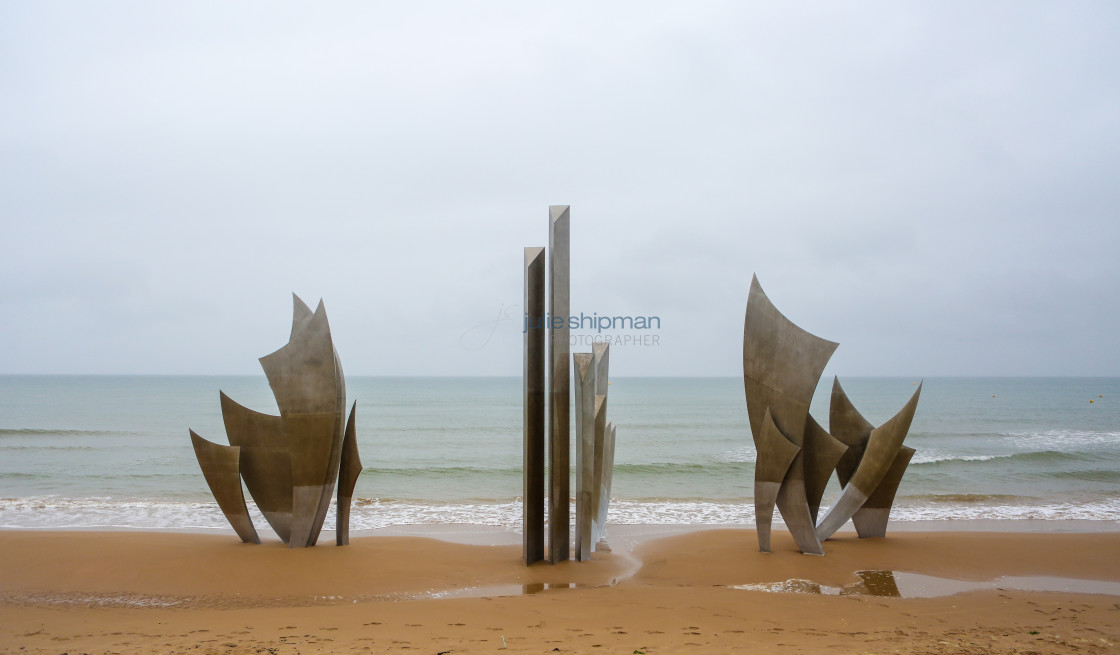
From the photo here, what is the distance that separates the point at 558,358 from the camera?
242 inches

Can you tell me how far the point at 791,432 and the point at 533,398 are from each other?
8.61ft

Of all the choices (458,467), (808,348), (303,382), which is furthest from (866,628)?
(458,467)

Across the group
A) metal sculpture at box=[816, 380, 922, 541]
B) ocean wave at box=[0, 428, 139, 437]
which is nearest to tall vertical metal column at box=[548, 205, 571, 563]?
metal sculpture at box=[816, 380, 922, 541]

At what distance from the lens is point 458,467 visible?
16.3 metres

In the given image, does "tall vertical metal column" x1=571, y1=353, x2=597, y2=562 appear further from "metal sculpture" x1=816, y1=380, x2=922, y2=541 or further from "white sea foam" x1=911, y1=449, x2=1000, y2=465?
"white sea foam" x1=911, y1=449, x2=1000, y2=465

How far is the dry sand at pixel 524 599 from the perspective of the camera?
428 cm

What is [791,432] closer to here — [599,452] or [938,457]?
[599,452]

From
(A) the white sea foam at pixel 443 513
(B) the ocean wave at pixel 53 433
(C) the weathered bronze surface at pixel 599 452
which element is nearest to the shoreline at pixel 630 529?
(A) the white sea foam at pixel 443 513

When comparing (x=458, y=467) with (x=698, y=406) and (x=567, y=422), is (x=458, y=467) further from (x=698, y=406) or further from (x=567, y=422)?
(x=698, y=406)

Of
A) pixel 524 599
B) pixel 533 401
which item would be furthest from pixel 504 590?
pixel 533 401

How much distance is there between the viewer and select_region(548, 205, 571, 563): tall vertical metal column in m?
6.10

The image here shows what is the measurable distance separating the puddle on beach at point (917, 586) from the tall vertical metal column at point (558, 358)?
69.5 inches

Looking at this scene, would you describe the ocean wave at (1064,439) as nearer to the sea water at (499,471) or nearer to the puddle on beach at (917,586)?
the sea water at (499,471)

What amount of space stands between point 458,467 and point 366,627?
1195 centimetres
